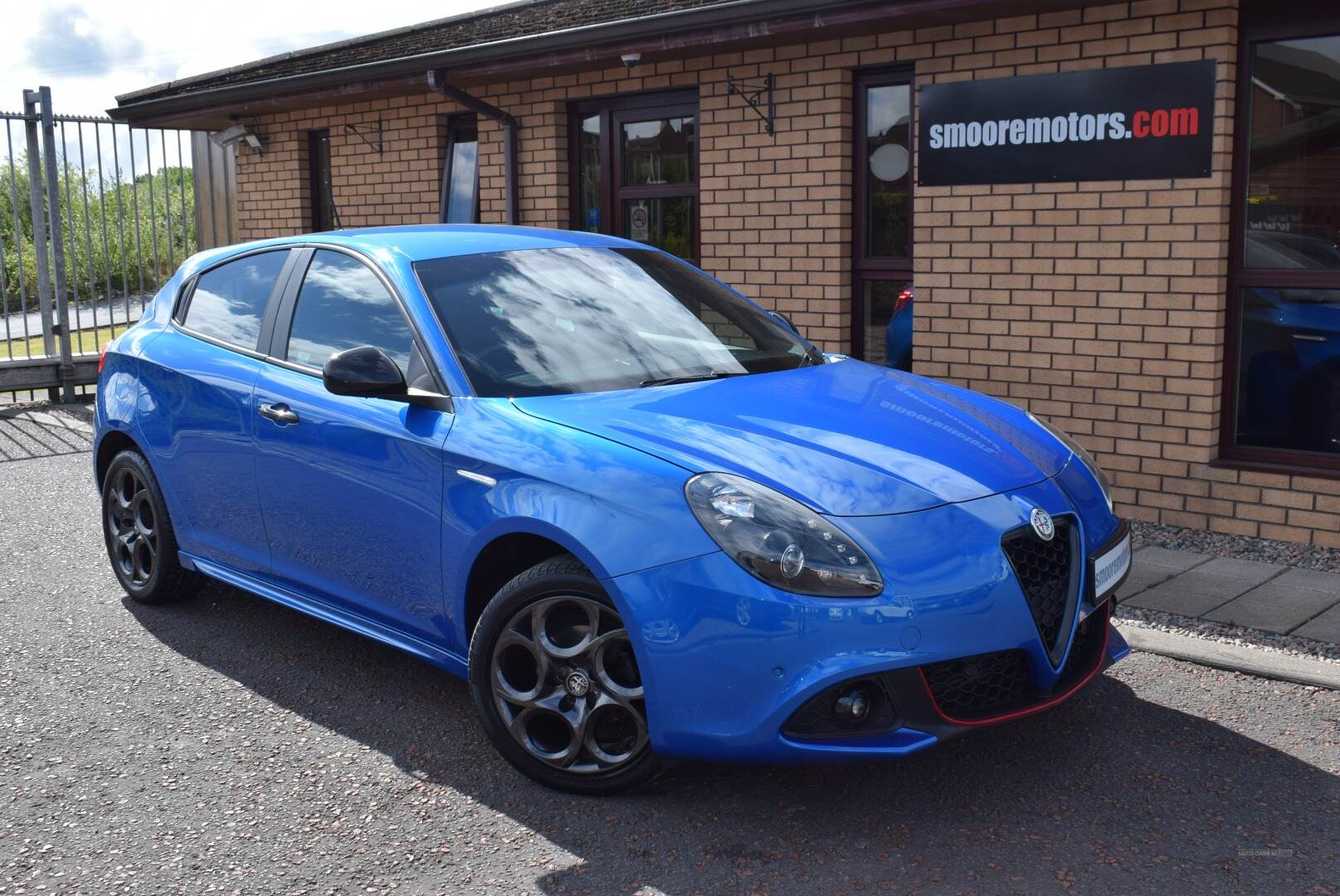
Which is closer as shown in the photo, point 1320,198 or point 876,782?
point 876,782

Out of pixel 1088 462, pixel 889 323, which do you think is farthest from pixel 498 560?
pixel 889 323

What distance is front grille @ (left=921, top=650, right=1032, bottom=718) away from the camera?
337cm

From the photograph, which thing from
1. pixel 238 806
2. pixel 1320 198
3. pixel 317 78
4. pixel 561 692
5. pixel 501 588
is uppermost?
pixel 317 78

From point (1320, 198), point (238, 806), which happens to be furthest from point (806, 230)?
point (238, 806)

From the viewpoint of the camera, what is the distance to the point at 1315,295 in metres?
6.41

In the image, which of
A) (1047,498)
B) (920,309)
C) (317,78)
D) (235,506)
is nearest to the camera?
(1047,498)

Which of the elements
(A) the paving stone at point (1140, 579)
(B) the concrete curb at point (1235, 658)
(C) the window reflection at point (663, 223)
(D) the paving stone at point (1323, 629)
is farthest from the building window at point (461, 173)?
(D) the paving stone at point (1323, 629)

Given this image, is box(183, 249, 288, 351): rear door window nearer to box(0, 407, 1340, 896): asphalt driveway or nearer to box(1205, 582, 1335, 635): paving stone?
box(0, 407, 1340, 896): asphalt driveway

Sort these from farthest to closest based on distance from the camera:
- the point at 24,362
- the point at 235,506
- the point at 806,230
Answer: the point at 24,362, the point at 806,230, the point at 235,506

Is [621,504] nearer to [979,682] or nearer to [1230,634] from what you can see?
[979,682]

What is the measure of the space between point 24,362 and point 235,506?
28.5ft

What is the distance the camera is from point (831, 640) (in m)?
3.22

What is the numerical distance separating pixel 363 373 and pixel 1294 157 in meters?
4.78

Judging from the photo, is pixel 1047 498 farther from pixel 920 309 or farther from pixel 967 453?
pixel 920 309
